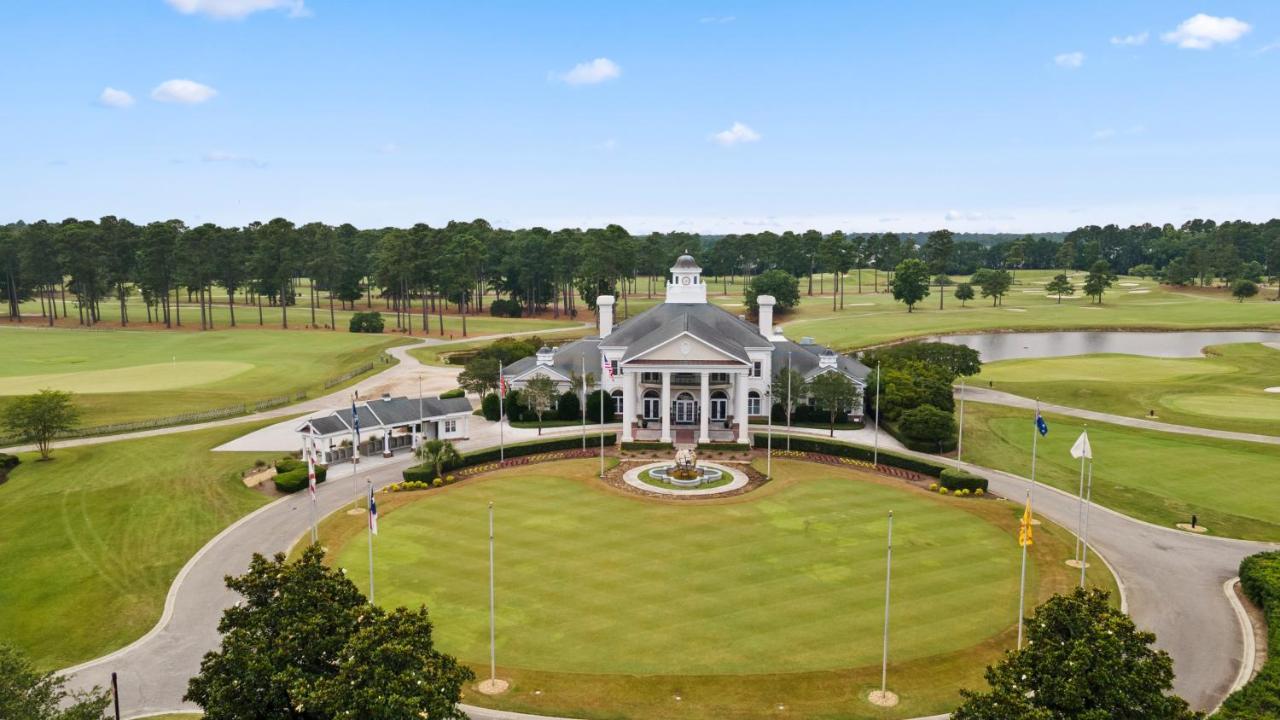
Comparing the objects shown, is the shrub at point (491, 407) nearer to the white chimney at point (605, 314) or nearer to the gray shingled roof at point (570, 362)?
the gray shingled roof at point (570, 362)

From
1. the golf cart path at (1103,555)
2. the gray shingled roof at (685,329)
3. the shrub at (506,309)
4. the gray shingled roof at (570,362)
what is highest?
the gray shingled roof at (685,329)

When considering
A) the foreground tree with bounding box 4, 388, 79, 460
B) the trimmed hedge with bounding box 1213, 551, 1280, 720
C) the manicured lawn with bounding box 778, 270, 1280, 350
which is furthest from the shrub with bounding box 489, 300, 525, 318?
the trimmed hedge with bounding box 1213, 551, 1280, 720

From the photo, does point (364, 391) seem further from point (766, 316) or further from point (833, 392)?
point (833, 392)

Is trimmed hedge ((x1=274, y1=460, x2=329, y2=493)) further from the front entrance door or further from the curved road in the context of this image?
the front entrance door

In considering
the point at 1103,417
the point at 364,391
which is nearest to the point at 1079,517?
the point at 1103,417

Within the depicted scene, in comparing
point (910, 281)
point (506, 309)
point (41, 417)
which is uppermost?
point (910, 281)

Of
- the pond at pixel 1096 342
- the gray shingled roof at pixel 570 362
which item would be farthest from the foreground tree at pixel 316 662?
the pond at pixel 1096 342
